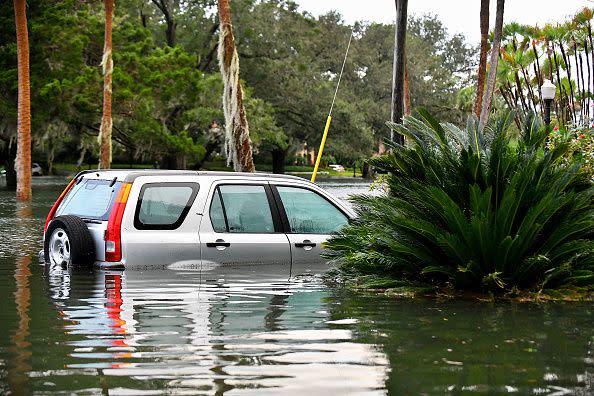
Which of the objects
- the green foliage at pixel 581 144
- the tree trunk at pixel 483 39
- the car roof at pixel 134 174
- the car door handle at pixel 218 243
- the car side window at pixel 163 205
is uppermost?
the tree trunk at pixel 483 39

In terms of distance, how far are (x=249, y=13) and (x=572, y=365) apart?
61.3 meters

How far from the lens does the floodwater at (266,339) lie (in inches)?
234

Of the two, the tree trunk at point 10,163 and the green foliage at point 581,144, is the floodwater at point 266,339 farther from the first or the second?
the tree trunk at point 10,163

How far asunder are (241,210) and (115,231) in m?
1.54

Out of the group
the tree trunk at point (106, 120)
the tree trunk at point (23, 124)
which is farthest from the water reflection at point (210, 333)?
the tree trunk at point (106, 120)

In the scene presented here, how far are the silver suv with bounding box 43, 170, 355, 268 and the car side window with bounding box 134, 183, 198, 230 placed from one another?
10mm

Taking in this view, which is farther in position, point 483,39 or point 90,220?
point 483,39

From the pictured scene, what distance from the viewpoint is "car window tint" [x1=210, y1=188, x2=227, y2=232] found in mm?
11023

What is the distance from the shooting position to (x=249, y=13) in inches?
2613

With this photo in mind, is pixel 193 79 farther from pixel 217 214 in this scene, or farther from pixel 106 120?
pixel 217 214

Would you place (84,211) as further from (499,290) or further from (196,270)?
(499,290)

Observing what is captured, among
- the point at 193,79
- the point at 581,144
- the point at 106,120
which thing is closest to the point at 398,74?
the point at 581,144

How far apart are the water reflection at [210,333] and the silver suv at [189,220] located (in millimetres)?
209

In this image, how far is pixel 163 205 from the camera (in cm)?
1076
